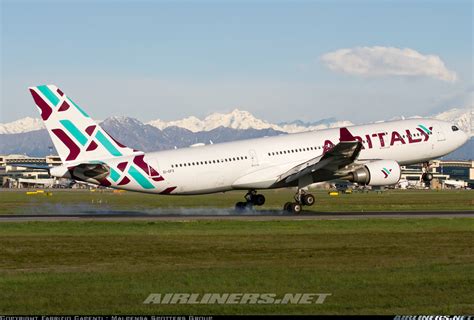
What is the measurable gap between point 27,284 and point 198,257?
29.1 feet

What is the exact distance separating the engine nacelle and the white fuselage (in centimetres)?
284

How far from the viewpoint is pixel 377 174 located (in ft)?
189

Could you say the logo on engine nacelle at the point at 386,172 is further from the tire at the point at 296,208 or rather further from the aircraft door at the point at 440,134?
the aircraft door at the point at 440,134

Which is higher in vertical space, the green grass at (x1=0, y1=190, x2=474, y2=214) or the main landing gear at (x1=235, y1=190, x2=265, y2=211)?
the main landing gear at (x1=235, y1=190, x2=265, y2=211)

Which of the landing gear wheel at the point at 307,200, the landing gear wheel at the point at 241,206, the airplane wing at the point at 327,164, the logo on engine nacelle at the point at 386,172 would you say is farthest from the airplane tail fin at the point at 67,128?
the logo on engine nacelle at the point at 386,172

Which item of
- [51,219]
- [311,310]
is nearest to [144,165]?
[51,219]

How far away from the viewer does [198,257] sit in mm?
33125

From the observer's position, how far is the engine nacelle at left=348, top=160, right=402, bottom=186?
189ft

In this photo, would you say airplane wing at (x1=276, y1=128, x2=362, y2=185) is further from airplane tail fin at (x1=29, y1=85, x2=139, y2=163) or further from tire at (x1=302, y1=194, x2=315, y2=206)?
airplane tail fin at (x1=29, y1=85, x2=139, y2=163)

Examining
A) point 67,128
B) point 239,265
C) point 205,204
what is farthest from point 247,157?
point 239,265

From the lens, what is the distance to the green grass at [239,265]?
72.6ft

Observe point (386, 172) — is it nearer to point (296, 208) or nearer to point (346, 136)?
point (346, 136)

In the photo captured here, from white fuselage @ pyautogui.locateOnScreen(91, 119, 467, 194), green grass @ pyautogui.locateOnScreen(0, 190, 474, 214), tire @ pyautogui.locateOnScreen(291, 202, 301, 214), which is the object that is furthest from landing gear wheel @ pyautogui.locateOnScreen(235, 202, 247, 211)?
green grass @ pyautogui.locateOnScreen(0, 190, 474, 214)

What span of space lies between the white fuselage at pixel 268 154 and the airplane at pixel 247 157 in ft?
0.23
